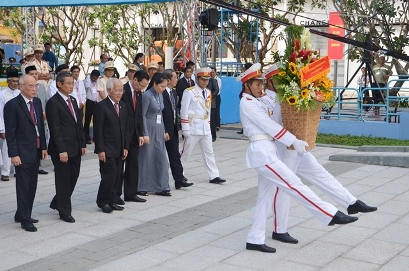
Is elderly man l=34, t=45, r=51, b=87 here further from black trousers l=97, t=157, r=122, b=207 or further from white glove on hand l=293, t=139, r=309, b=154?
white glove on hand l=293, t=139, r=309, b=154

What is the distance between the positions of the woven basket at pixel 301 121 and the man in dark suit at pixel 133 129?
289cm

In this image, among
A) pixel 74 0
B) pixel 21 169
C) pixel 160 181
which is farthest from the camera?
pixel 74 0

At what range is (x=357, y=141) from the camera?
15.3m

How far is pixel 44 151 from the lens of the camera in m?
7.81

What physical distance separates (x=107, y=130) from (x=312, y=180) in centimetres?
269

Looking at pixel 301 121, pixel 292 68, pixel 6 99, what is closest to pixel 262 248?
pixel 301 121

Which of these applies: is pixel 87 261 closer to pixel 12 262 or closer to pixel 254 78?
pixel 12 262

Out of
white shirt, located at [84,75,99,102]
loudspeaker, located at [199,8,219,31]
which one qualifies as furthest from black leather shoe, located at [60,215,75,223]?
loudspeaker, located at [199,8,219,31]

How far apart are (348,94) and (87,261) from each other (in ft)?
59.4

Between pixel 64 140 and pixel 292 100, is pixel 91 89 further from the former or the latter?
pixel 292 100

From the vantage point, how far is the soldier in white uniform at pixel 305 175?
6852mm

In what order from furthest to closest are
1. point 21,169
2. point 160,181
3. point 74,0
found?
point 74,0 < point 160,181 < point 21,169

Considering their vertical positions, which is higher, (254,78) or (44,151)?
(254,78)

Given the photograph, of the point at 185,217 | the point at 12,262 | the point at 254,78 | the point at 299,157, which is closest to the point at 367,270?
the point at 299,157
